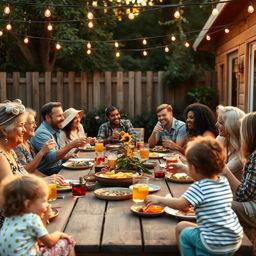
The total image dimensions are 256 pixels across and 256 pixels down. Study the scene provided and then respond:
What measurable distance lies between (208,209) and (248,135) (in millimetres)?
945

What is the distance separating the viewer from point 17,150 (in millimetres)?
3838

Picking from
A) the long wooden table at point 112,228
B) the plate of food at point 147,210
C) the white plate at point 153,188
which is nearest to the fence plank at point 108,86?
the white plate at point 153,188

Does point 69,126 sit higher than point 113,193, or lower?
higher

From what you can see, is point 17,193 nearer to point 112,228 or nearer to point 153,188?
point 112,228

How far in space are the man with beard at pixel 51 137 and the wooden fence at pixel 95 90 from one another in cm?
474

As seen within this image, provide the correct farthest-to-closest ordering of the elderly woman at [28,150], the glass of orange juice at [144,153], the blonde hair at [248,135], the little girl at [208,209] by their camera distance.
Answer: the glass of orange juice at [144,153] → the elderly woman at [28,150] → the blonde hair at [248,135] → the little girl at [208,209]

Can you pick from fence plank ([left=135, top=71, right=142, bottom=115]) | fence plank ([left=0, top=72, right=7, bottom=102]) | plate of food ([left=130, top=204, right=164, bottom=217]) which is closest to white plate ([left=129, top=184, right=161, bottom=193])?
plate of food ([left=130, top=204, right=164, bottom=217])

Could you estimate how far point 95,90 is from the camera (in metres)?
9.52

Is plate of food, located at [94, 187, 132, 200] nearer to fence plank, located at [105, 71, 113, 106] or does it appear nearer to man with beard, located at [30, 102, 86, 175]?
man with beard, located at [30, 102, 86, 175]

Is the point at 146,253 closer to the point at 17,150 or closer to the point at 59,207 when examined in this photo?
the point at 59,207

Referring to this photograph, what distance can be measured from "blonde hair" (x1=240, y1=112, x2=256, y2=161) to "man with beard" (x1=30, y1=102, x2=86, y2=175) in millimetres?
1898

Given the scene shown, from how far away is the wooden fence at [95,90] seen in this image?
370 inches

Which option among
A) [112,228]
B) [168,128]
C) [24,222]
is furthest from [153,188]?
[168,128]

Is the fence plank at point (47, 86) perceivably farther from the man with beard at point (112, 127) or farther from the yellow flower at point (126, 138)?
the yellow flower at point (126, 138)
